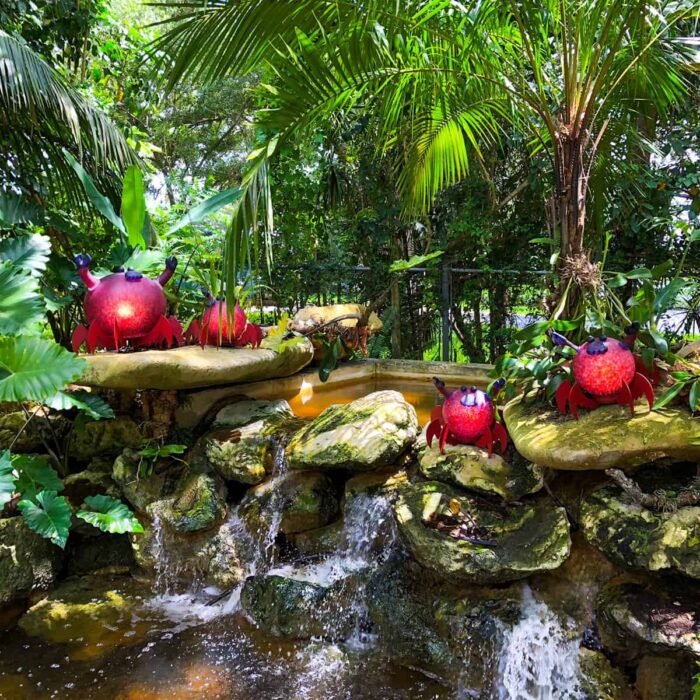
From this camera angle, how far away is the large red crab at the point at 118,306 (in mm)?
2949

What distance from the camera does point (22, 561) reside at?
3.02 metres

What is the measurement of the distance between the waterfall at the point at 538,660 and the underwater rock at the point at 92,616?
1.72 metres

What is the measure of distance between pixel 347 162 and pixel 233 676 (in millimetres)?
5869

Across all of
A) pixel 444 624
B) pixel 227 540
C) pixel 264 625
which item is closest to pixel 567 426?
pixel 444 624

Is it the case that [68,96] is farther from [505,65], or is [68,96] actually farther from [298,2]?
[505,65]

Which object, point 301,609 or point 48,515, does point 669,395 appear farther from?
point 48,515

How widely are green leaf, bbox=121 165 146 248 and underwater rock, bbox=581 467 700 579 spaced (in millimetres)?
2825

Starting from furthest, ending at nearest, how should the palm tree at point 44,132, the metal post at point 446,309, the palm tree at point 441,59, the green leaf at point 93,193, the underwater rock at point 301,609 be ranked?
the metal post at point 446,309, the green leaf at point 93,193, the palm tree at point 44,132, the underwater rock at point 301,609, the palm tree at point 441,59

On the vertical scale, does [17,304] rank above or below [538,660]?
above

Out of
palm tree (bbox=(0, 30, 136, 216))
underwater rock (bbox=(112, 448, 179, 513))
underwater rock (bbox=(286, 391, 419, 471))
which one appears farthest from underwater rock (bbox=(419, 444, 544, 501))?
palm tree (bbox=(0, 30, 136, 216))

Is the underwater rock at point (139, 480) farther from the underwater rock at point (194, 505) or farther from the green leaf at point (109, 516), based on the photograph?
the green leaf at point (109, 516)

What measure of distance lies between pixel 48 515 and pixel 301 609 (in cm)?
132

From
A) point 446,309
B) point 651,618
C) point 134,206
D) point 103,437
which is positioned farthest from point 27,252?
point 446,309

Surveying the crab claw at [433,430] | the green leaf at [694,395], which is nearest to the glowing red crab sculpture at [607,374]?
the green leaf at [694,395]
